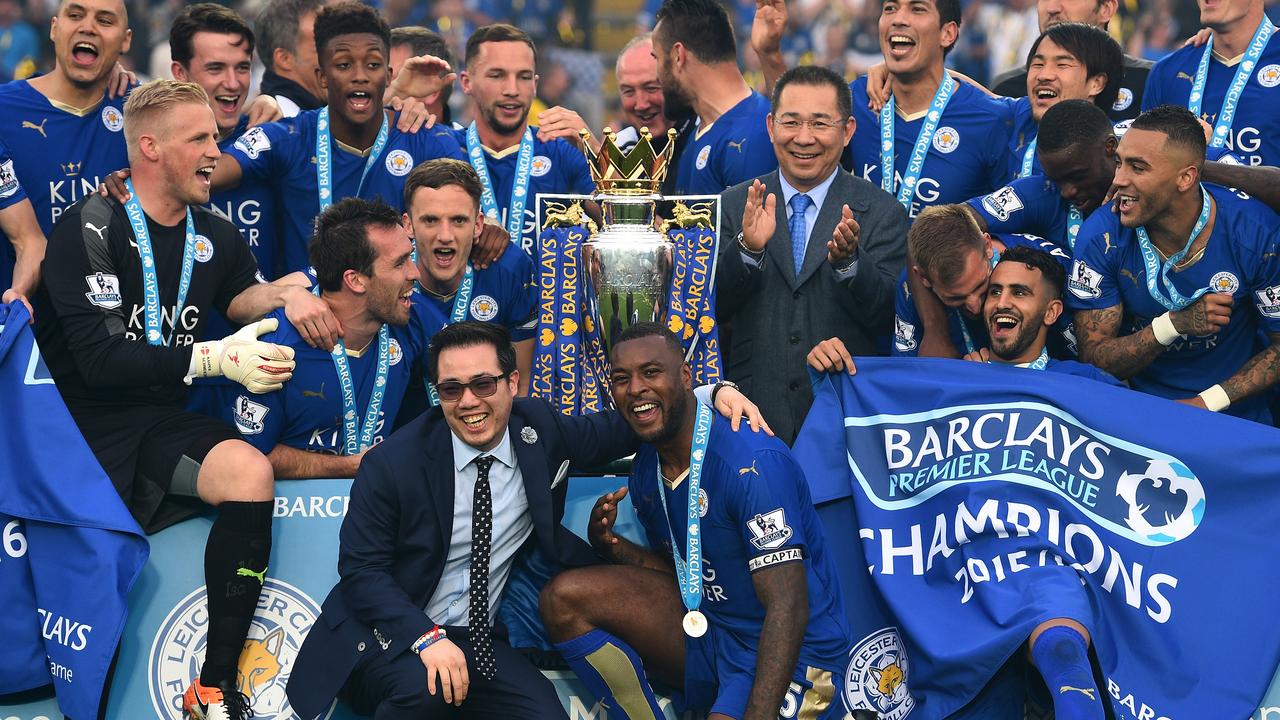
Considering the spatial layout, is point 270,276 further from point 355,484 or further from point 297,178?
point 355,484

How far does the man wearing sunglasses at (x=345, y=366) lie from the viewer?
19.2ft

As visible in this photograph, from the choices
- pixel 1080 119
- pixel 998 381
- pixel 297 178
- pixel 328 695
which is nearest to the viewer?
pixel 328 695

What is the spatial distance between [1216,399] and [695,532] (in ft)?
7.44

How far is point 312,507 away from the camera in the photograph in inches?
229

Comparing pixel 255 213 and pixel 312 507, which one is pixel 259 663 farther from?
pixel 255 213

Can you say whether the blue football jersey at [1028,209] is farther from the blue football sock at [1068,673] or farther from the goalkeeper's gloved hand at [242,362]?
the goalkeeper's gloved hand at [242,362]

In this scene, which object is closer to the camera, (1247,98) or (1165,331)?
(1165,331)

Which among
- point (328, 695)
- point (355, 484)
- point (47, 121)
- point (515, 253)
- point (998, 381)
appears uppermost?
point (47, 121)

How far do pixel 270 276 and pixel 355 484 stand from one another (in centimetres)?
223

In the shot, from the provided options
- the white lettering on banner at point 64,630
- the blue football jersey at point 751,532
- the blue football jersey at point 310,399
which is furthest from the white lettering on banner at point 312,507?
the blue football jersey at point 751,532

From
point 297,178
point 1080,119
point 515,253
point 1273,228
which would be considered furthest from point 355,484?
point 1273,228

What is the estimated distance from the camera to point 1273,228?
6.16 metres

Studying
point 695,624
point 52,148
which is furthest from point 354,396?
point 52,148

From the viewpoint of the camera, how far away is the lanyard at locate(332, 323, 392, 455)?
592 cm
